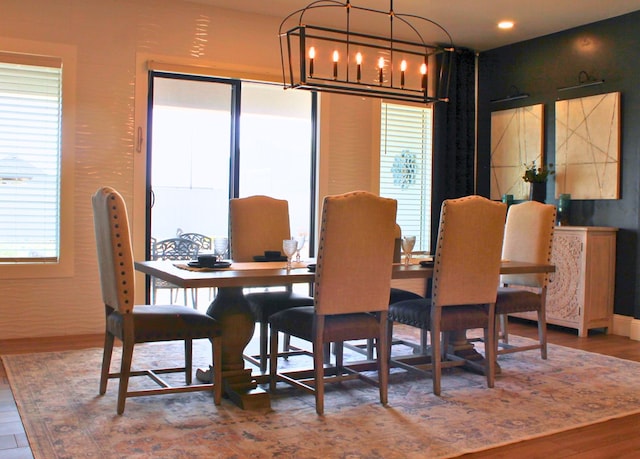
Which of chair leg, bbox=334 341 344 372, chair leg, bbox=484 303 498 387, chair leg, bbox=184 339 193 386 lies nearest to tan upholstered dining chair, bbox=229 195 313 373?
chair leg, bbox=334 341 344 372

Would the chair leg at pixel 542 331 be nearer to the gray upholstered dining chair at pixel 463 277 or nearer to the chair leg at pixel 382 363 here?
the gray upholstered dining chair at pixel 463 277

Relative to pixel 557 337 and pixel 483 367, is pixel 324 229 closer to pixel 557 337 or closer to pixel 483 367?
pixel 483 367

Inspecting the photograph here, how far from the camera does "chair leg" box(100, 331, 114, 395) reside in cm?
333

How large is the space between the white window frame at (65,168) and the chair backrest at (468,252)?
9.59ft

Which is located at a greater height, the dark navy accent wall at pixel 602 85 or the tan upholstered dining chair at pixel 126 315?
the dark navy accent wall at pixel 602 85

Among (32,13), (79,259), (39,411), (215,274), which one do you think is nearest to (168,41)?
(32,13)

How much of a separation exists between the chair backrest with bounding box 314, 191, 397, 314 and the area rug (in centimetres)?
56

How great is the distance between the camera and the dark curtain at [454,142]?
22.0ft

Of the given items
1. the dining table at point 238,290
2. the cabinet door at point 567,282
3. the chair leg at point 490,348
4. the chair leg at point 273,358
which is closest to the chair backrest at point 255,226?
the dining table at point 238,290

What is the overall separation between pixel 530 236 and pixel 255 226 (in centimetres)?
189

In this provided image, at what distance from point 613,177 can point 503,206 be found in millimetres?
2328

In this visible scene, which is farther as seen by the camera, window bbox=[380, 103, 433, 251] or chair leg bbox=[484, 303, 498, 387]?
window bbox=[380, 103, 433, 251]

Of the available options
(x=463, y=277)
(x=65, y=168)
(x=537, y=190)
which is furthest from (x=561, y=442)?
(x=65, y=168)

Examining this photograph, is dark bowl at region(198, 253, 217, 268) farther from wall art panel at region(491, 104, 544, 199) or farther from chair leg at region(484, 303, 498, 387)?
wall art panel at region(491, 104, 544, 199)
